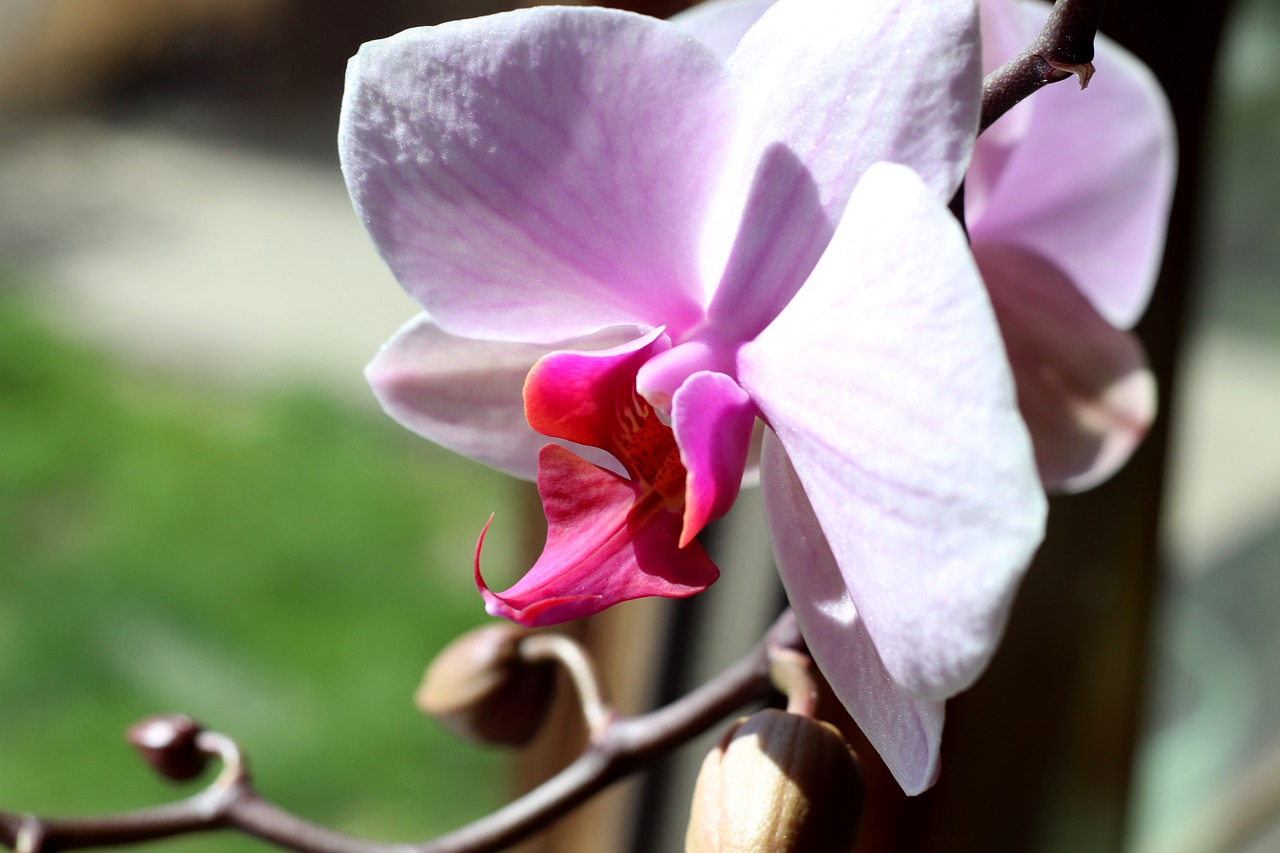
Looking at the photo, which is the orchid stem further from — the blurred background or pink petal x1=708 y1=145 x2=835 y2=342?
the blurred background

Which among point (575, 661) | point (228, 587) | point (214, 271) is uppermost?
point (575, 661)

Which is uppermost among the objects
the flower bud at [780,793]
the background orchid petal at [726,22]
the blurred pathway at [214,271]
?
the background orchid petal at [726,22]

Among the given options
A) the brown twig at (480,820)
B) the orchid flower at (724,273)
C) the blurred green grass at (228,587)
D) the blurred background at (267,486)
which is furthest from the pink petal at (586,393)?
the blurred green grass at (228,587)

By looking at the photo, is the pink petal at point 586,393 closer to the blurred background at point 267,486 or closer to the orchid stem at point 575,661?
the orchid stem at point 575,661


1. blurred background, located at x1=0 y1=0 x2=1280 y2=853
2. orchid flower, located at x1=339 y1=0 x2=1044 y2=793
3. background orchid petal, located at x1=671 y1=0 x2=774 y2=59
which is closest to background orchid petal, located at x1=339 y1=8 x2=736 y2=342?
orchid flower, located at x1=339 y1=0 x2=1044 y2=793

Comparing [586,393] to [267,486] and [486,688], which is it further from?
[267,486]

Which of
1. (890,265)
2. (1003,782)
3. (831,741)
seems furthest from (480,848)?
(1003,782)

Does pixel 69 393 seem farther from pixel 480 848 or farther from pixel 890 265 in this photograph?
pixel 890 265

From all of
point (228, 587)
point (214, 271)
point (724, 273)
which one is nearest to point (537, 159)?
point (724, 273)
